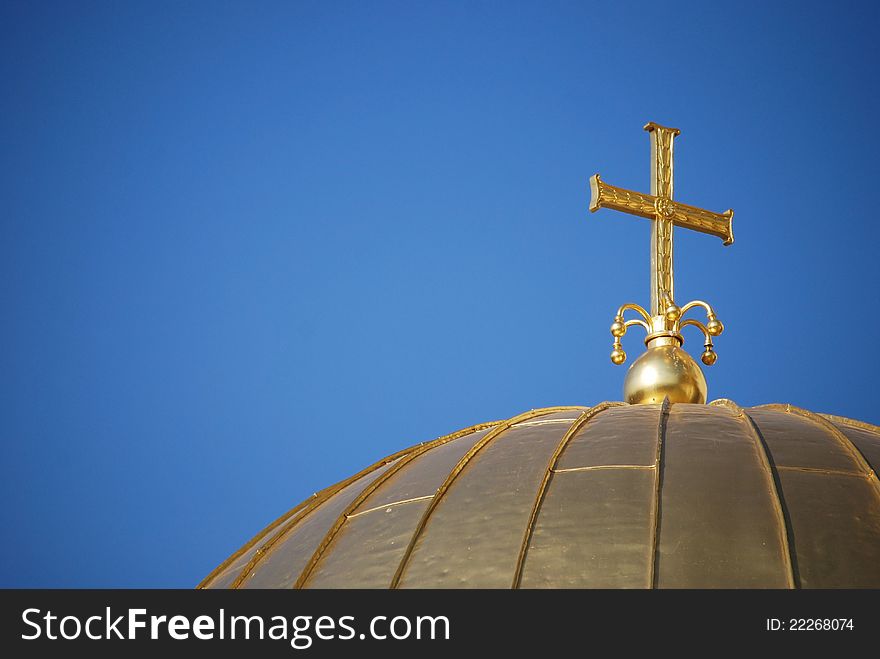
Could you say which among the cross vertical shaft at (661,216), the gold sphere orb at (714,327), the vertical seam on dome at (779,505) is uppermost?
the cross vertical shaft at (661,216)

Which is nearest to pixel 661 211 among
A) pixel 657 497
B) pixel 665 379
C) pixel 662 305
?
pixel 662 305

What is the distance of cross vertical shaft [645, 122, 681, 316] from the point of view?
12.5 m

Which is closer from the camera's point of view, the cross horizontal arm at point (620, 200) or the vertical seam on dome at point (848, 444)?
the vertical seam on dome at point (848, 444)

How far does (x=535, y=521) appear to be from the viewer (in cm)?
919

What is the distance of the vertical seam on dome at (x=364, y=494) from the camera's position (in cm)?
974

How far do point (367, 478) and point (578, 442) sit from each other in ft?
5.81

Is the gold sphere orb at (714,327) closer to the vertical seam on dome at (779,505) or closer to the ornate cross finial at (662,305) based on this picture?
the ornate cross finial at (662,305)

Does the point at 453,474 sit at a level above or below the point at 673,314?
below

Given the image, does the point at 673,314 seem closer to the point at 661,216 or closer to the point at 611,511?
the point at 661,216

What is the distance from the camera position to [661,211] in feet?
42.0

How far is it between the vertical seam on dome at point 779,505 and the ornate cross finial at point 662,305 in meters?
1.38

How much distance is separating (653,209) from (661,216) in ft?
0.30

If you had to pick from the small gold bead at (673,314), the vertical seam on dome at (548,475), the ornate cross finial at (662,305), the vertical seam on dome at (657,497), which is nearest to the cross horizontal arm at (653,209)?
the ornate cross finial at (662,305)
